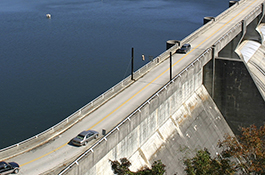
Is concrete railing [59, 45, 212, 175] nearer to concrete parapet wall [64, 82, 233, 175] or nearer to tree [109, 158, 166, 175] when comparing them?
concrete parapet wall [64, 82, 233, 175]

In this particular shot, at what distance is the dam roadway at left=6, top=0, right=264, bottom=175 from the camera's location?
95.3 ft

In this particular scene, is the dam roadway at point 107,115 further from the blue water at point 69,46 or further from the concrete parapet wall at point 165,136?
the blue water at point 69,46

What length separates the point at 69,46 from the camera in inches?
3302

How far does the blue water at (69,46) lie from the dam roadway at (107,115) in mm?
15590

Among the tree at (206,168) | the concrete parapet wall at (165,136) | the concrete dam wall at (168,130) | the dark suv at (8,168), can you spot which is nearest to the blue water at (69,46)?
the concrete dam wall at (168,130)

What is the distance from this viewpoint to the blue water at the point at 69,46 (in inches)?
2312

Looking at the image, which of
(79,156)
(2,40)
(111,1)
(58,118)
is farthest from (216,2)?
(79,156)

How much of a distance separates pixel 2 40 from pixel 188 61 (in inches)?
2010

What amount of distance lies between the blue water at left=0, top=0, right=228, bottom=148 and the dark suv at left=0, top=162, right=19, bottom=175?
23.4 m

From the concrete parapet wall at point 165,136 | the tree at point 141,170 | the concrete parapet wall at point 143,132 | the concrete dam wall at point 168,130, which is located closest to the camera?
→ the tree at point 141,170

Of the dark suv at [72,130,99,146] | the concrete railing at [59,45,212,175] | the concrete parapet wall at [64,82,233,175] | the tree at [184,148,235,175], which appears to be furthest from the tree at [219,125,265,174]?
the dark suv at [72,130,99,146]

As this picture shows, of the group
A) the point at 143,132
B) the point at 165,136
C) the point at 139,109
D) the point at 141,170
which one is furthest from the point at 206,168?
the point at 165,136

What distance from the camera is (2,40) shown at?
8800cm

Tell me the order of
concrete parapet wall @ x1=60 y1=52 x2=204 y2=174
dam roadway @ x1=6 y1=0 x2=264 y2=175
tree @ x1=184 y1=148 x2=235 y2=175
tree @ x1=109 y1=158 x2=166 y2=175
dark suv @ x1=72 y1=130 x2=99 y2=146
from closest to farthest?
tree @ x1=109 y1=158 x2=166 y2=175 < tree @ x1=184 y1=148 x2=235 y2=175 < dam roadway @ x1=6 y1=0 x2=264 y2=175 < concrete parapet wall @ x1=60 y1=52 x2=204 y2=174 < dark suv @ x1=72 y1=130 x2=99 y2=146
